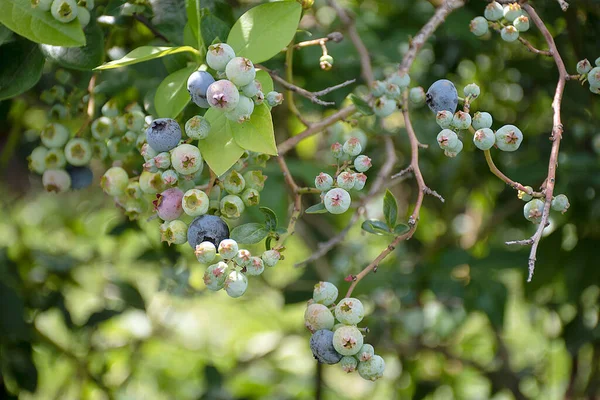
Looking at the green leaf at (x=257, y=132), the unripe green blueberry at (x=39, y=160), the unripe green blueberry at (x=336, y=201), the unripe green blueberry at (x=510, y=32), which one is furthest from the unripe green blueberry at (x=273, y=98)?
the unripe green blueberry at (x=39, y=160)

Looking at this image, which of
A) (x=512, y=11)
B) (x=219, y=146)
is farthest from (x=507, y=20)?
(x=219, y=146)

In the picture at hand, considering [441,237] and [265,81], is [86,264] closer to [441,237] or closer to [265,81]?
[441,237]

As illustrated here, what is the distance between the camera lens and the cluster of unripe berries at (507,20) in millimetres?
875

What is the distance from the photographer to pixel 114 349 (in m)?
1.98

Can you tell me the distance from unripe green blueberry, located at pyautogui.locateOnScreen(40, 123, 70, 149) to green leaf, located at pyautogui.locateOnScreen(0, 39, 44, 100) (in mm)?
121

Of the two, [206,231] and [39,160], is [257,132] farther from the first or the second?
[39,160]

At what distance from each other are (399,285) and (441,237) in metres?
0.50

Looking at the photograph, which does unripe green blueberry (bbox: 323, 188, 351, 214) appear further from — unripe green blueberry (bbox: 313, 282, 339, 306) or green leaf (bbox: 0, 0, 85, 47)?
green leaf (bbox: 0, 0, 85, 47)

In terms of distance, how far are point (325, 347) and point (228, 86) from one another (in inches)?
11.9

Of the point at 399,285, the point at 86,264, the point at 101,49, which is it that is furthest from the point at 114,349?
the point at 101,49

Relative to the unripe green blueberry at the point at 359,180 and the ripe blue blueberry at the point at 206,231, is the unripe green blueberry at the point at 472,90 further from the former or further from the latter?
the ripe blue blueberry at the point at 206,231

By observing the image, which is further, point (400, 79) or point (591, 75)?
point (400, 79)

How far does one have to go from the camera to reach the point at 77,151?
3.28 ft

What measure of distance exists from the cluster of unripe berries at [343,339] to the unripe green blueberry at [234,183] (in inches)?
6.4
